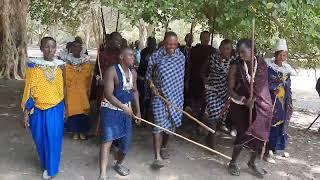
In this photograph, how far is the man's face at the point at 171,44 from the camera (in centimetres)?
544

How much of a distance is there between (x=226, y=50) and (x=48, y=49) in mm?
2407

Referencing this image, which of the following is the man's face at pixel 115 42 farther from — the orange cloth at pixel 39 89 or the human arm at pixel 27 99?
the human arm at pixel 27 99

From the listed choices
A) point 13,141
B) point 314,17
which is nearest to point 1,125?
point 13,141

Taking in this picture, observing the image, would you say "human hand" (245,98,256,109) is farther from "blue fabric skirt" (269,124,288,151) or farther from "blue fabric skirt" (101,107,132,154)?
"blue fabric skirt" (101,107,132,154)

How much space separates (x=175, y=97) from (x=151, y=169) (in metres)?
0.92

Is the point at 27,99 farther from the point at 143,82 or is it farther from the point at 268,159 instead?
the point at 268,159

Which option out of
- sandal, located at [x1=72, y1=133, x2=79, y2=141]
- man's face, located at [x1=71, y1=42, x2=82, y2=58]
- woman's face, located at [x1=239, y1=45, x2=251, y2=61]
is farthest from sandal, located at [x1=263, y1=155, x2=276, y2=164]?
man's face, located at [x1=71, y1=42, x2=82, y2=58]

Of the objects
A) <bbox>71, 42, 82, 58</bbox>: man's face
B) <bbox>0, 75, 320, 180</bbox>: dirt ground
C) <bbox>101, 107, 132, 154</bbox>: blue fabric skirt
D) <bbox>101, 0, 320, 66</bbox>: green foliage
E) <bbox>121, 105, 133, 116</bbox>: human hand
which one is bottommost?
<bbox>0, 75, 320, 180</bbox>: dirt ground

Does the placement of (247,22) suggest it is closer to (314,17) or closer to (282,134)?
(314,17)

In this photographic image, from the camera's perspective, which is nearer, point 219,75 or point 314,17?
point 314,17

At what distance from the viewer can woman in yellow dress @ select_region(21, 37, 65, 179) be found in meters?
4.78

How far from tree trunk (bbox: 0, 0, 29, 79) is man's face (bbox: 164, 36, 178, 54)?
8.69 metres

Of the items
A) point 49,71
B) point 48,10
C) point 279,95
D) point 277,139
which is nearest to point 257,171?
point 277,139

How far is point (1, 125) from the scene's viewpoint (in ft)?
22.4
